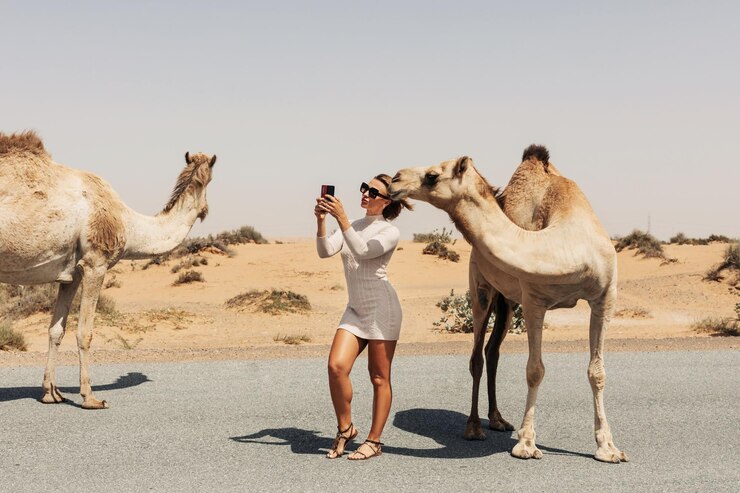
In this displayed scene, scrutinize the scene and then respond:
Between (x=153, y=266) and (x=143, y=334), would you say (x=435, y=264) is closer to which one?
(x=153, y=266)

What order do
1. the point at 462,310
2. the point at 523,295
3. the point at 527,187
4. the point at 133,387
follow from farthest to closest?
the point at 462,310 → the point at 133,387 → the point at 527,187 → the point at 523,295

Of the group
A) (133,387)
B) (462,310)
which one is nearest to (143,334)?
(462,310)

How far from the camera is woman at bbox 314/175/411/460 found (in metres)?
6.07

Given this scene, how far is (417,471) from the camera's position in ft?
19.5

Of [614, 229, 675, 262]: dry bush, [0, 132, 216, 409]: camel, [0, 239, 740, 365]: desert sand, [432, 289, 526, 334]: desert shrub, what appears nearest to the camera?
[0, 132, 216, 409]: camel

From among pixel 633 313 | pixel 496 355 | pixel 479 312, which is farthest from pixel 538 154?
pixel 633 313

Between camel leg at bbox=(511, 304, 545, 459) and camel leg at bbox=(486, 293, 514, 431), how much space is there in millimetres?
972

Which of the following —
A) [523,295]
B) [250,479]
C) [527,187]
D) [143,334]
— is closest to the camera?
[250,479]

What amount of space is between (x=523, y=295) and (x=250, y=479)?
8.48 ft

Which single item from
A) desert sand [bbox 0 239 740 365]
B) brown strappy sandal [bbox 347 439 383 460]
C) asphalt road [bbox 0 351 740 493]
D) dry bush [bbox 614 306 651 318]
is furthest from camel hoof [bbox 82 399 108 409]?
dry bush [bbox 614 306 651 318]

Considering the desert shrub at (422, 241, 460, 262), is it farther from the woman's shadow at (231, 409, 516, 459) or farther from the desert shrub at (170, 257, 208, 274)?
the woman's shadow at (231, 409, 516, 459)

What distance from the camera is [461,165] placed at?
582 centimetres

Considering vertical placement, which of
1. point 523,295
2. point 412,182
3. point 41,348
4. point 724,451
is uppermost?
point 412,182

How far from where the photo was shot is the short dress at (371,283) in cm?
612
